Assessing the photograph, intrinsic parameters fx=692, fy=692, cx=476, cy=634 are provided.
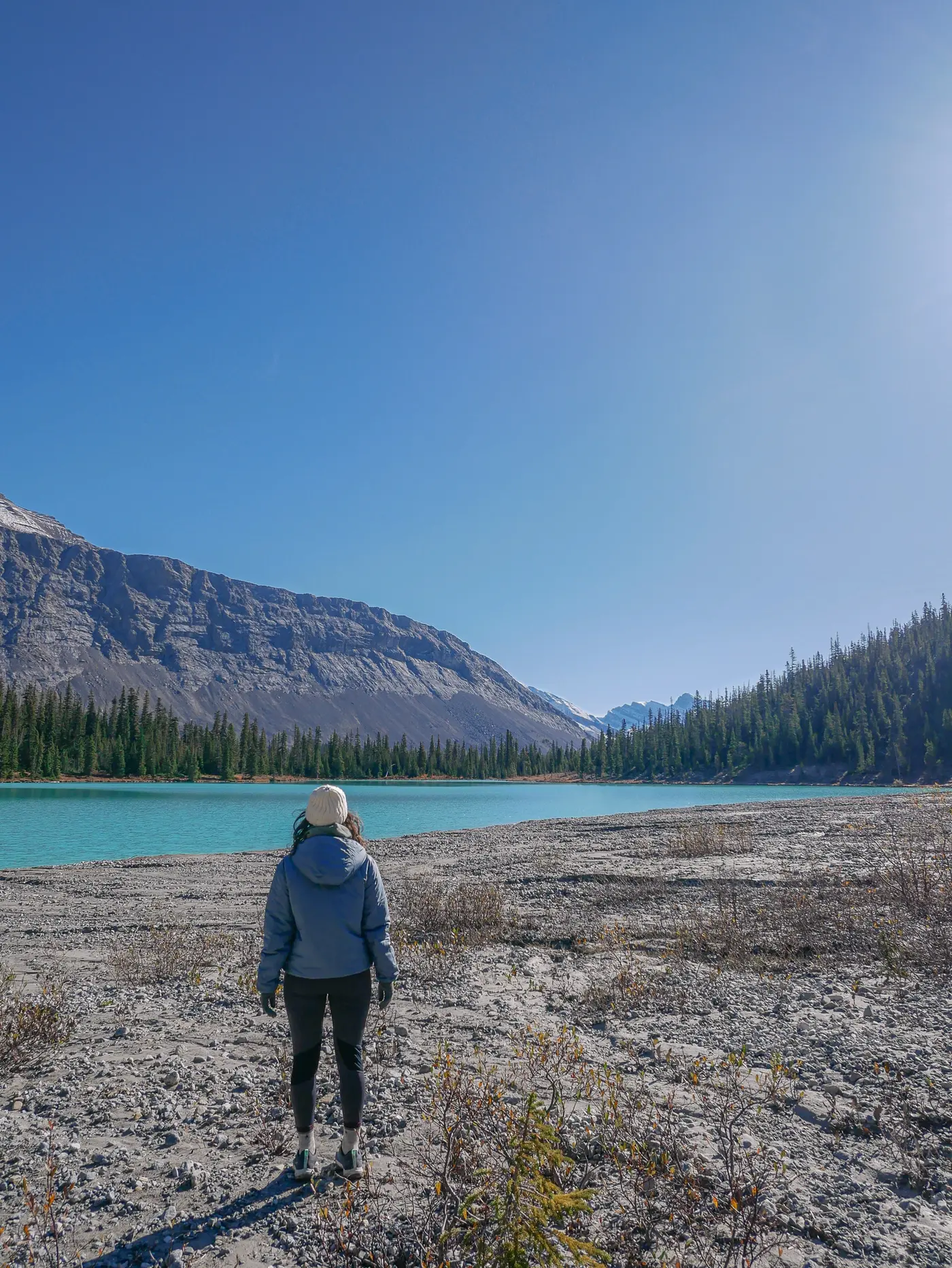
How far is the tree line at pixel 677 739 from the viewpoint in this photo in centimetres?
11925

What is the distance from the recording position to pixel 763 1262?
423cm

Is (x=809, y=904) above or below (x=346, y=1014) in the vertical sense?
below

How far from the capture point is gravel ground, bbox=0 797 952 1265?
4711 mm

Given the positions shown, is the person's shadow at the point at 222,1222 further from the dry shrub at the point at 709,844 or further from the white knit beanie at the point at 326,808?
the dry shrub at the point at 709,844

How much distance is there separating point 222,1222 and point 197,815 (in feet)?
180

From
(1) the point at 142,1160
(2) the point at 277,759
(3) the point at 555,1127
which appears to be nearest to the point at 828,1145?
(3) the point at 555,1127

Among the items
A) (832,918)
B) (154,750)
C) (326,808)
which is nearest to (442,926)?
(832,918)

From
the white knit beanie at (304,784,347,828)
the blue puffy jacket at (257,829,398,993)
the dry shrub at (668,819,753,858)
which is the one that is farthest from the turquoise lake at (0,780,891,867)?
the white knit beanie at (304,784,347,828)

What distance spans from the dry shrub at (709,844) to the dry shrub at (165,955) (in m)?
16.3

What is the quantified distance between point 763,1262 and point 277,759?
158877 mm

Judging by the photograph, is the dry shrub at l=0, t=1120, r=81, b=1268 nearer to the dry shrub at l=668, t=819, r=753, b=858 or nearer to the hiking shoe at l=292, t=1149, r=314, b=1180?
the hiking shoe at l=292, t=1149, r=314, b=1180

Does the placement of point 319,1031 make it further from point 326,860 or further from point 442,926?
point 442,926

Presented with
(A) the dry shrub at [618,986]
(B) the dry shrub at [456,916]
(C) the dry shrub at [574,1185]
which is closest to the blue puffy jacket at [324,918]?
(C) the dry shrub at [574,1185]

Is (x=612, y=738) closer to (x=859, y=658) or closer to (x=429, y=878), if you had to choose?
(x=859, y=658)
